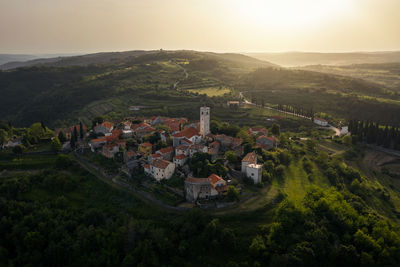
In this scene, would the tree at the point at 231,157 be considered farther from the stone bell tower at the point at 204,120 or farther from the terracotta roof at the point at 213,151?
the stone bell tower at the point at 204,120

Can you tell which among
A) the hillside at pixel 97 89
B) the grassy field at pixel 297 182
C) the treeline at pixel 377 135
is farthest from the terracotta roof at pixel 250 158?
the hillside at pixel 97 89

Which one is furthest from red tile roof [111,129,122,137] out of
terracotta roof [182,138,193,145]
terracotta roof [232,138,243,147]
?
terracotta roof [232,138,243,147]

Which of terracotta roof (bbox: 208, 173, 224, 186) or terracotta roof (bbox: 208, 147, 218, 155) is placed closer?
terracotta roof (bbox: 208, 173, 224, 186)

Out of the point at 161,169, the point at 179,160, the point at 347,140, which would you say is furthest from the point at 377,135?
the point at 161,169

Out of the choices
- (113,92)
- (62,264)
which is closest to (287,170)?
(62,264)

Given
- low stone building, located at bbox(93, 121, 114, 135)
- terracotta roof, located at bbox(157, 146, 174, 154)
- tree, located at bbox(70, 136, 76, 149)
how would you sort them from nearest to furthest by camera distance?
1. terracotta roof, located at bbox(157, 146, 174, 154)
2. tree, located at bbox(70, 136, 76, 149)
3. low stone building, located at bbox(93, 121, 114, 135)

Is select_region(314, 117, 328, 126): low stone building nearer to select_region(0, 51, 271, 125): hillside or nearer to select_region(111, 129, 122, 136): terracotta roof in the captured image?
select_region(0, 51, 271, 125): hillside

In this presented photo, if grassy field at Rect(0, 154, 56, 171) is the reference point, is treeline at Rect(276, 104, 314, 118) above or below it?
above
